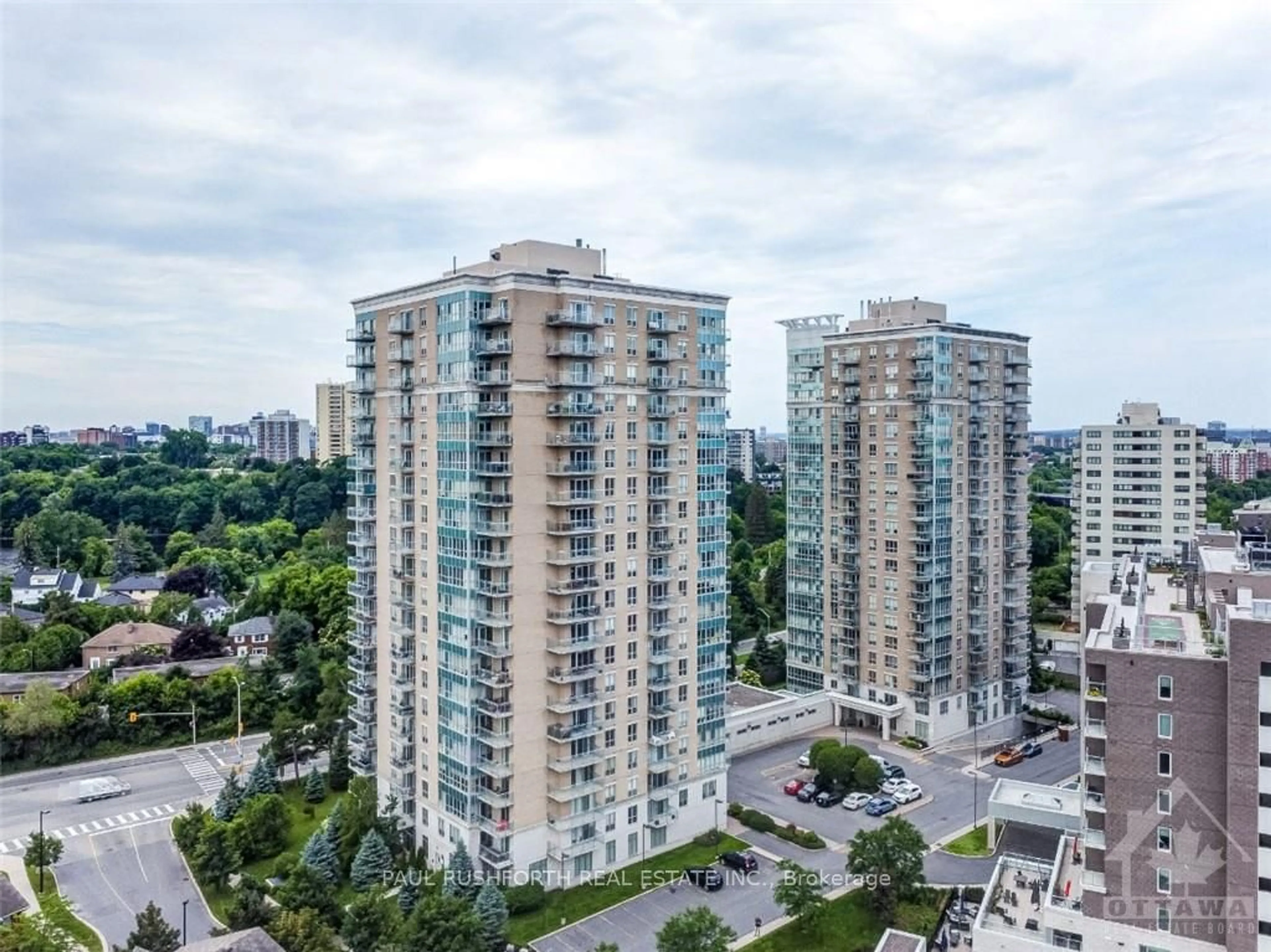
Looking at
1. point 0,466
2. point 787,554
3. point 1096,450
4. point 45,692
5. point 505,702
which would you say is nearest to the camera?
point 505,702

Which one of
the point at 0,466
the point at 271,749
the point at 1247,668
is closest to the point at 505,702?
the point at 271,749

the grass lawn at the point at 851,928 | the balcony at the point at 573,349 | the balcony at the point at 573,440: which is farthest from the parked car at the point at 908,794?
the balcony at the point at 573,349

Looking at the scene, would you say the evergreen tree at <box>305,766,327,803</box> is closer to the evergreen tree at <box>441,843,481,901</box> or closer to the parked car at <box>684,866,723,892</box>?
the evergreen tree at <box>441,843,481,901</box>

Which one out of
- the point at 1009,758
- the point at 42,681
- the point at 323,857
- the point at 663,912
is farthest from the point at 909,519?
the point at 42,681

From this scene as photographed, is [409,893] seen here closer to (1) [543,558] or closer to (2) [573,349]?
(1) [543,558]

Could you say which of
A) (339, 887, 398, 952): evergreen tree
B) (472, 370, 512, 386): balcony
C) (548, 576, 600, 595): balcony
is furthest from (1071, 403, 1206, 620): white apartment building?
(339, 887, 398, 952): evergreen tree

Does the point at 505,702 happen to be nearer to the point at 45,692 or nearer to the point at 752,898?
the point at 752,898
